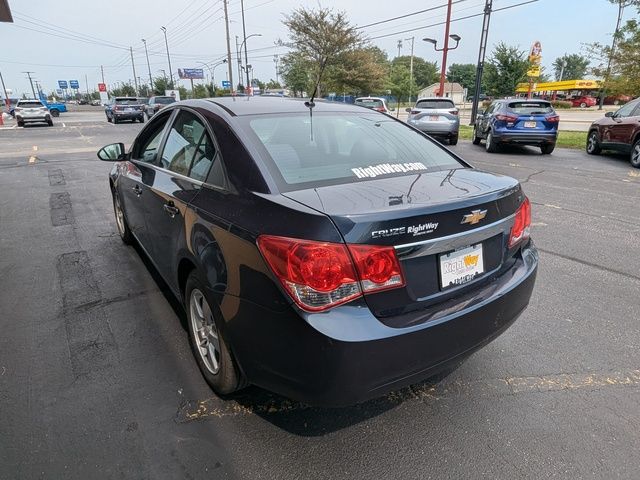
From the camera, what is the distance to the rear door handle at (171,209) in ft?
8.99

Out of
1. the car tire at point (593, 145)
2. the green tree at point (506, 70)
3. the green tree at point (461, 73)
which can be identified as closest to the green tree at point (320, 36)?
the green tree at point (506, 70)

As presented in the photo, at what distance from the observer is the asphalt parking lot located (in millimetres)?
2072

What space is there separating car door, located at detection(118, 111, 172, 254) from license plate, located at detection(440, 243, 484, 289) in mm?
2284

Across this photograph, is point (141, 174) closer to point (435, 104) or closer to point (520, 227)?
point (520, 227)

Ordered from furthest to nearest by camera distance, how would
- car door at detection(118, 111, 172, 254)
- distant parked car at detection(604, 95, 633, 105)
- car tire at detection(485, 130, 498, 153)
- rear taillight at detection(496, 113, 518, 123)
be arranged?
distant parked car at detection(604, 95, 633, 105) → car tire at detection(485, 130, 498, 153) → rear taillight at detection(496, 113, 518, 123) → car door at detection(118, 111, 172, 254)

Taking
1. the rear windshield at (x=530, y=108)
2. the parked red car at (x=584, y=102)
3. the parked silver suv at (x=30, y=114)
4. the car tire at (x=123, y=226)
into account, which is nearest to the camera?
the car tire at (x=123, y=226)

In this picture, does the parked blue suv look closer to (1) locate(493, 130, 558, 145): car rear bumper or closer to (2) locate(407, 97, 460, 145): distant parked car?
(1) locate(493, 130, 558, 145): car rear bumper

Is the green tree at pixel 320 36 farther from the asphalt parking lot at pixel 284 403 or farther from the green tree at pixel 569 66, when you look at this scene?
the green tree at pixel 569 66

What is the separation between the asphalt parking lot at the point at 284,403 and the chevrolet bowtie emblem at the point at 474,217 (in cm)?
106

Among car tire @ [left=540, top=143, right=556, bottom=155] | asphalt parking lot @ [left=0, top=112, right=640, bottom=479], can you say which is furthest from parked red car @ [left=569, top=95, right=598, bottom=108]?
→ asphalt parking lot @ [left=0, top=112, right=640, bottom=479]

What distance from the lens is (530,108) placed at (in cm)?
1252

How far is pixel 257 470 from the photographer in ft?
6.68

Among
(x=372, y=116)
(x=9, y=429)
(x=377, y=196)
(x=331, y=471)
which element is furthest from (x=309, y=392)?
(x=372, y=116)

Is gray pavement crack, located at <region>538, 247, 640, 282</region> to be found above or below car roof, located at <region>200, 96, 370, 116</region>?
below
